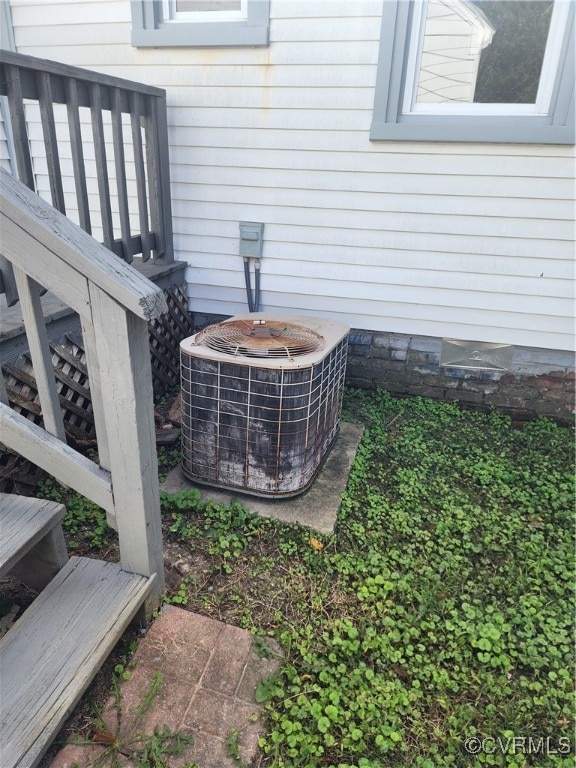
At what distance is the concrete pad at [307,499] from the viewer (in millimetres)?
2309

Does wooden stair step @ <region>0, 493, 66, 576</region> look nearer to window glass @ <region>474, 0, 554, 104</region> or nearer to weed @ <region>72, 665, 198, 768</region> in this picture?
weed @ <region>72, 665, 198, 768</region>

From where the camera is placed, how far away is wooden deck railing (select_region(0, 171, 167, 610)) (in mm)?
1199

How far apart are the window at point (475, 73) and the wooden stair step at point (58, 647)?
302 cm

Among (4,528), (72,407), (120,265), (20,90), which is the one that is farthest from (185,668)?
(20,90)

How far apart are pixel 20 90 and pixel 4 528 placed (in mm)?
2032

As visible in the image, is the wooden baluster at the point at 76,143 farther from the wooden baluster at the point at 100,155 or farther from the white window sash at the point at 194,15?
the white window sash at the point at 194,15

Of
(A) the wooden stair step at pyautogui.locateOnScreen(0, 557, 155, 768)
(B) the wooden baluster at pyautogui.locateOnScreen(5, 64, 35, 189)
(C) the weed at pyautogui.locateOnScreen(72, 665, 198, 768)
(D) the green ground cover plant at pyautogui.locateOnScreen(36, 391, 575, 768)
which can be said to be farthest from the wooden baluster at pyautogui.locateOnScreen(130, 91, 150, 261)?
(C) the weed at pyautogui.locateOnScreen(72, 665, 198, 768)

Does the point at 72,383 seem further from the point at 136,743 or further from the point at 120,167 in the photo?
the point at 136,743

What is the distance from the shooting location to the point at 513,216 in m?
3.09

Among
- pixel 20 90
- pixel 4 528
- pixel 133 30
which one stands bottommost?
pixel 4 528

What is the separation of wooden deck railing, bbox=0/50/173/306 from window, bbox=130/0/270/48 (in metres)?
0.38

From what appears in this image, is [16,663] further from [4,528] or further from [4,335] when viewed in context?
[4,335]

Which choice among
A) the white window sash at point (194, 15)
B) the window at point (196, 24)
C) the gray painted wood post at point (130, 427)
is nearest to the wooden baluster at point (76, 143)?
the window at point (196, 24)

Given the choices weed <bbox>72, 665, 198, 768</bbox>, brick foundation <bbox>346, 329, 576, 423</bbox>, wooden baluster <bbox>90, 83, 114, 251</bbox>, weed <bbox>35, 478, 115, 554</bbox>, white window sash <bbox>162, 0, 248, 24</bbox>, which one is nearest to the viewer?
weed <bbox>72, 665, 198, 768</bbox>
